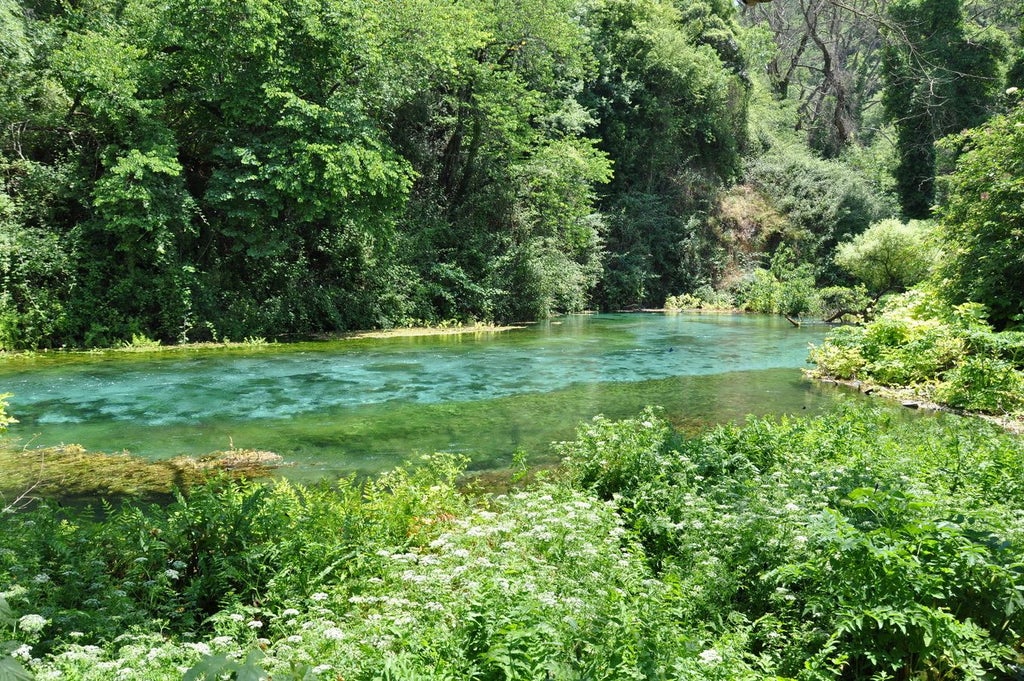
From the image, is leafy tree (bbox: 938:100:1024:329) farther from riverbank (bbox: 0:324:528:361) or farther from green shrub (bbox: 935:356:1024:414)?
riverbank (bbox: 0:324:528:361)

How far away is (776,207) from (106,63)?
32767mm

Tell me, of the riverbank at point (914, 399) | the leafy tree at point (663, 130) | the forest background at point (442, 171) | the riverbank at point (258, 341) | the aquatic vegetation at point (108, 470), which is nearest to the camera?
the aquatic vegetation at point (108, 470)

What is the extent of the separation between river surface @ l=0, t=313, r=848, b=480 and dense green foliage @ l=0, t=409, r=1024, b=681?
2843 millimetres

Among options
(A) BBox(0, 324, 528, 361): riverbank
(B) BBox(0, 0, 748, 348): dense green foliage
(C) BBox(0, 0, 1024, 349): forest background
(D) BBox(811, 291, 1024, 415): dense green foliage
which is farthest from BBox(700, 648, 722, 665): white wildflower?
(B) BBox(0, 0, 748, 348): dense green foliage

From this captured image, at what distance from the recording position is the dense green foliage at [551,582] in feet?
9.74

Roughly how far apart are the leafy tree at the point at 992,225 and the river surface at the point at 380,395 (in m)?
3.01

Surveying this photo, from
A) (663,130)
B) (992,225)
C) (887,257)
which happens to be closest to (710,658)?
(992,225)

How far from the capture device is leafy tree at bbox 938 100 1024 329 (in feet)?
37.1

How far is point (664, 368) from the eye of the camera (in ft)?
48.4

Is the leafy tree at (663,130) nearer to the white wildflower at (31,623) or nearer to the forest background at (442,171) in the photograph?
the forest background at (442,171)

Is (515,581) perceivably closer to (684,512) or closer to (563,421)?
(684,512)

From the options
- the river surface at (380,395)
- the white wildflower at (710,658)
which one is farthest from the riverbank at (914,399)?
the white wildflower at (710,658)

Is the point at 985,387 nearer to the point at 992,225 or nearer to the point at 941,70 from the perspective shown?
the point at 992,225

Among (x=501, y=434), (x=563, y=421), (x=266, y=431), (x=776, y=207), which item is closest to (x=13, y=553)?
(x=266, y=431)
